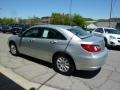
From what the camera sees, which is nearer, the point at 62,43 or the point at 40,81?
the point at 40,81

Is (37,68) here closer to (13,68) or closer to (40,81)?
(13,68)

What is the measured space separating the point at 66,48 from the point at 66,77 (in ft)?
3.05

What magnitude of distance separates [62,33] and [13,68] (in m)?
2.23

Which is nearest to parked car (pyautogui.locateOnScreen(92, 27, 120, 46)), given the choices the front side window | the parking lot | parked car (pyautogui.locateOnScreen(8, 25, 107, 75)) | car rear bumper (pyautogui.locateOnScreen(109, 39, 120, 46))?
car rear bumper (pyautogui.locateOnScreen(109, 39, 120, 46))

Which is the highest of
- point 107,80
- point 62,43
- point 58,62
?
point 62,43

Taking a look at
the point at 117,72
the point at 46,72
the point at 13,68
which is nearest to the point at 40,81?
the point at 46,72

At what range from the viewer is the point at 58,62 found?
19.6ft

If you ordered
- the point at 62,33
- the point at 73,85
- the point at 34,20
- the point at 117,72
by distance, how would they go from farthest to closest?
1. the point at 34,20
2. the point at 117,72
3. the point at 62,33
4. the point at 73,85

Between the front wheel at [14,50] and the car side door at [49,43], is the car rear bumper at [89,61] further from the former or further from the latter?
the front wheel at [14,50]

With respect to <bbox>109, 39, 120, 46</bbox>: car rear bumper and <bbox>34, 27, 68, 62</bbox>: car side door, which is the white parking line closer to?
<bbox>34, 27, 68, 62</bbox>: car side door

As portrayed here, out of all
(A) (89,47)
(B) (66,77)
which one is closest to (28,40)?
(B) (66,77)

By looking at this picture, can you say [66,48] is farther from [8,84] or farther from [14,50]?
[14,50]

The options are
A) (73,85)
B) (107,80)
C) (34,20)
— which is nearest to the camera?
(73,85)

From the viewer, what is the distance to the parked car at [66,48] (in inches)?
210
